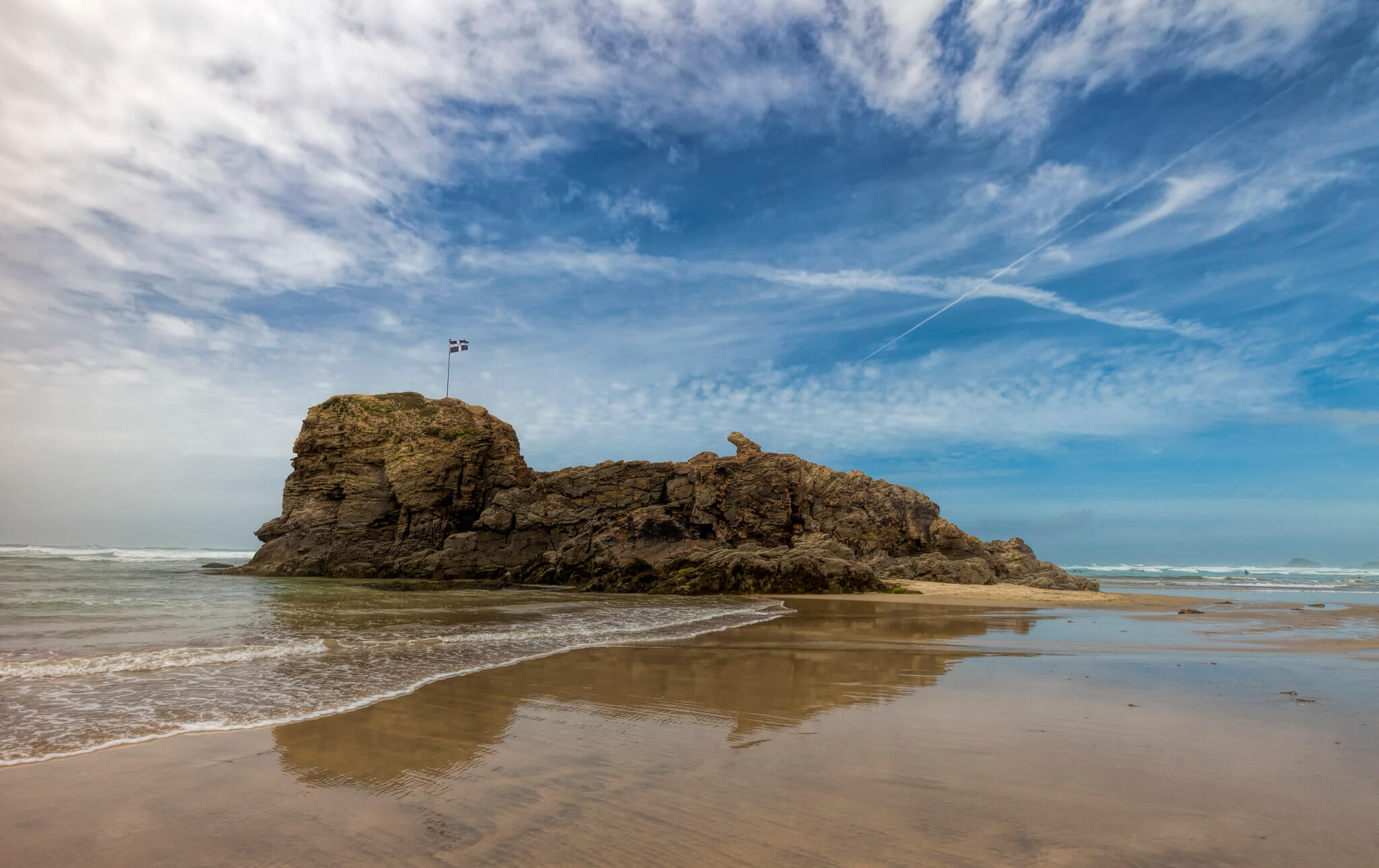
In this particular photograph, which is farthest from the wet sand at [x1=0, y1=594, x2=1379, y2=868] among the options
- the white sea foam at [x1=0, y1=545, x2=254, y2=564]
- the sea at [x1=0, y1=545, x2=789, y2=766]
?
the white sea foam at [x1=0, y1=545, x2=254, y2=564]

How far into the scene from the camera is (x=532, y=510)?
41750 mm

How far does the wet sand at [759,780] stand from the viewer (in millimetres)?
3041

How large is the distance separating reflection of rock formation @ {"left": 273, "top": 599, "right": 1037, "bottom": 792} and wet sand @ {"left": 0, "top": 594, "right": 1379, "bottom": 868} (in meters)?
0.04

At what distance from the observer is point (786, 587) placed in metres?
27.0

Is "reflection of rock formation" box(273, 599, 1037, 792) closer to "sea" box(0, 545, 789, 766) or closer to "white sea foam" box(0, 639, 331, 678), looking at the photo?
"sea" box(0, 545, 789, 766)

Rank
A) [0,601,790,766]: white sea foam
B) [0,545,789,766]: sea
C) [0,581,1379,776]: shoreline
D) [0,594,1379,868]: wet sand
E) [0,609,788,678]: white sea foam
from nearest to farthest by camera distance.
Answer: [0,594,1379,868]: wet sand
[0,601,790,766]: white sea foam
[0,581,1379,776]: shoreline
[0,545,789,766]: sea
[0,609,788,678]: white sea foam

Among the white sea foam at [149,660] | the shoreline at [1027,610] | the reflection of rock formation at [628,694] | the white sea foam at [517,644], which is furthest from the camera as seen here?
the white sea foam at [149,660]

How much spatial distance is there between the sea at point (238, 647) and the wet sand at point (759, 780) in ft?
2.57

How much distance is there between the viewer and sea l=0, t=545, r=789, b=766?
5.66 m

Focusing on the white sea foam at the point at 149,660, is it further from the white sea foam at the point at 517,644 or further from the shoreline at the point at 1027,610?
the shoreline at the point at 1027,610

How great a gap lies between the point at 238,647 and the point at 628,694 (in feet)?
20.9

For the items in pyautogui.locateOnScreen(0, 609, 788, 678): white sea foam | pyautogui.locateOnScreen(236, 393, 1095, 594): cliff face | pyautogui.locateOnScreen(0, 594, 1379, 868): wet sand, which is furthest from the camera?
pyautogui.locateOnScreen(236, 393, 1095, 594): cliff face

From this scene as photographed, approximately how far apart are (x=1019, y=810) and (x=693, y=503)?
1476 inches

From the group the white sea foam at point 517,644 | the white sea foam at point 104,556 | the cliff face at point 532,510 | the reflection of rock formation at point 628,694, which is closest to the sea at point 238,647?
the white sea foam at point 517,644
